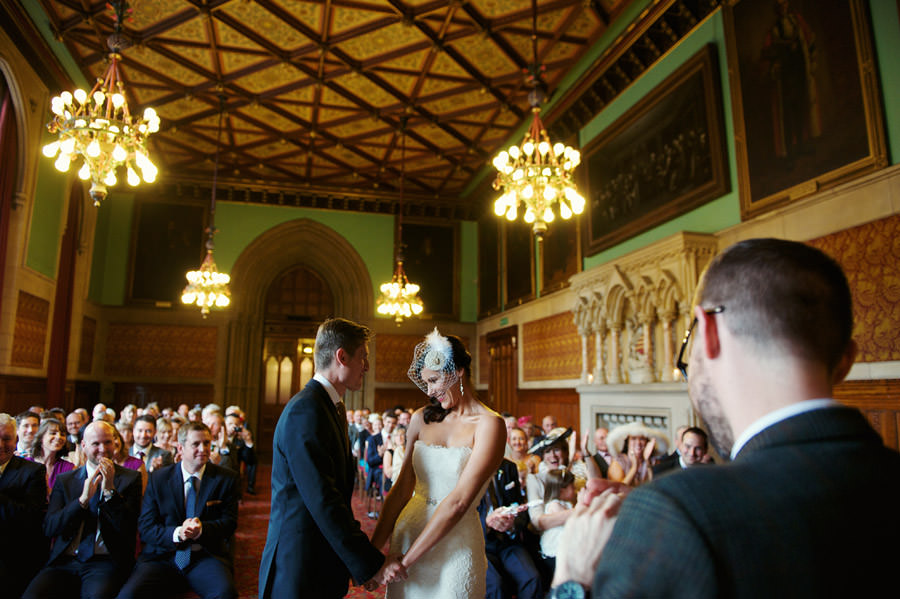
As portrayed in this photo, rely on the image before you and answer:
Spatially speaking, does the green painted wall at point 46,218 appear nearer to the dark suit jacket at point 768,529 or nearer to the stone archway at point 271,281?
Result: the stone archway at point 271,281

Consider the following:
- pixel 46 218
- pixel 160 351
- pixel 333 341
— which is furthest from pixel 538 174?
pixel 160 351

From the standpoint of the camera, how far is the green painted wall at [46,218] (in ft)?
29.1

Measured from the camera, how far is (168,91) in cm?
1098

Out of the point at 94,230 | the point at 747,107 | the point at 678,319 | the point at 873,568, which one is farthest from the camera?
the point at 94,230

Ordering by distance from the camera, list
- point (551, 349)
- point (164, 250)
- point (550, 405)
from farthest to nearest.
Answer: point (164, 250) < point (551, 349) < point (550, 405)

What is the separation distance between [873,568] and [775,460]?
0.15 meters

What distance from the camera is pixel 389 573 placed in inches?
85.7

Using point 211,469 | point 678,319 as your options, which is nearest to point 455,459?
point 211,469

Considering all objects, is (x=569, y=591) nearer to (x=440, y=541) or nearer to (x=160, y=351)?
(x=440, y=541)

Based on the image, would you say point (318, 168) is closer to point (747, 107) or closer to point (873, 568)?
point (747, 107)

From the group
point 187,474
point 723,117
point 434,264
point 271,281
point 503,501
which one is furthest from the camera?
point 434,264

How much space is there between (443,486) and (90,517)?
8.44ft

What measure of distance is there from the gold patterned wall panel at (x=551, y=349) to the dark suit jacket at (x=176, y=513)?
7463mm

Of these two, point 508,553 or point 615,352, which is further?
point 615,352
